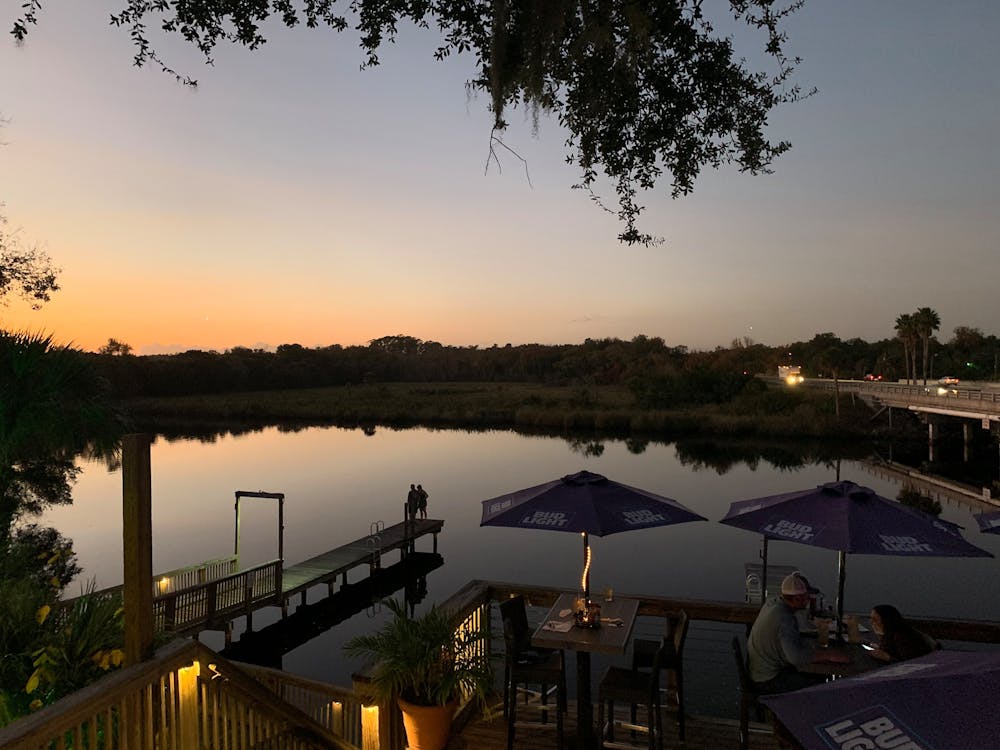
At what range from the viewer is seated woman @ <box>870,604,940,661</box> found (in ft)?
15.1

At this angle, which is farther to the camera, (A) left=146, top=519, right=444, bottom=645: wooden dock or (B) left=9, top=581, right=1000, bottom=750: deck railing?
(A) left=146, top=519, right=444, bottom=645: wooden dock

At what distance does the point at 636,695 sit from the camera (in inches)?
196

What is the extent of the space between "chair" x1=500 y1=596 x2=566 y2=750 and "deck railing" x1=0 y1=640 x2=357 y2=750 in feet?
5.30

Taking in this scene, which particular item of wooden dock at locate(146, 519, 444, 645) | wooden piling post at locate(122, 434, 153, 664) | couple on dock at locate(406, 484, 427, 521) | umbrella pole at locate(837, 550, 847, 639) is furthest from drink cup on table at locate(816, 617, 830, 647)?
couple on dock at locate(406, 484, 427, 521)

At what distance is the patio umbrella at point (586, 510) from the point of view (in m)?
5.59

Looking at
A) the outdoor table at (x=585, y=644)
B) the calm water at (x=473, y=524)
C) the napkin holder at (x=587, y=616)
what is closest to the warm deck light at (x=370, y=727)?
the outdoor table at (x=585, y=644)

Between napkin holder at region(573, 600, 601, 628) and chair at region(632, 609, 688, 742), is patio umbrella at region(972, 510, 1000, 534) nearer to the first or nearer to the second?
chair at region(632, 609, 688, 742)

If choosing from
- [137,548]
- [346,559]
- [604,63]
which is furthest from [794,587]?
[346,559]

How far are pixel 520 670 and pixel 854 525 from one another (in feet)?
8.82

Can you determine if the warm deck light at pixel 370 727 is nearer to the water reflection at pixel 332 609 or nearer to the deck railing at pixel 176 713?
the deck railing at pixel 176 713

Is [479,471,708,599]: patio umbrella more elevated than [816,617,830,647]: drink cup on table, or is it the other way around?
[479,471,708,599]: patio umbrella

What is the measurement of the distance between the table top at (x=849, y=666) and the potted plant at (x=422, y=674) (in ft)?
7.38

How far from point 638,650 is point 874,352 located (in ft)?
406

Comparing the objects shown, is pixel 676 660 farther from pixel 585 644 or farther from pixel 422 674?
pixel 422 674
